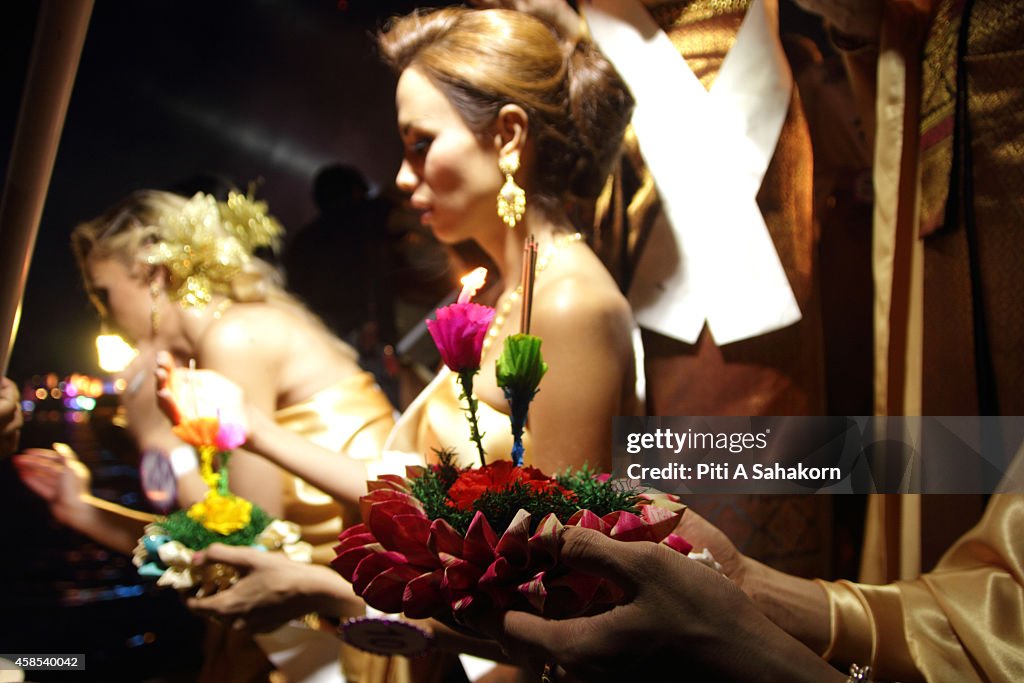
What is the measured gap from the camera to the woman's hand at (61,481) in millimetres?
1648

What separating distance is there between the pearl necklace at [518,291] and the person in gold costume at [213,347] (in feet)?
1.31

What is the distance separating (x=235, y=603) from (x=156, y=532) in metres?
0.20

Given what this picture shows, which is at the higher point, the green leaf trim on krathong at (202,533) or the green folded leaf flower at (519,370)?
the green folded leaf flower at (519,370)

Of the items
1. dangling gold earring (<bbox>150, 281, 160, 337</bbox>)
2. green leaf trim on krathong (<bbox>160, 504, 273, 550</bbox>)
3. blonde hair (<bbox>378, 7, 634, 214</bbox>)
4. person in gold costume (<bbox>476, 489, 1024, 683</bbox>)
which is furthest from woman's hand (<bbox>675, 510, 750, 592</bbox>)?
dangling gold earring (<bbox>150, 281, 160, 337</bbox>)

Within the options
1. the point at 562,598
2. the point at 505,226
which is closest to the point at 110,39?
the point at 505,226

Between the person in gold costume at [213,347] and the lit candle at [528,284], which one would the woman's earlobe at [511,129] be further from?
the person in gold costume at [213,347]

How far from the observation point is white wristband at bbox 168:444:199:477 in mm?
1654

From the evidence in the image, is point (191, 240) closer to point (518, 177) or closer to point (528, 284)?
point (518, 177)

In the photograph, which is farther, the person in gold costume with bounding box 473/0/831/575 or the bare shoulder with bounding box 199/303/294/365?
the bare shoulder with bounding box 199/303/294/365

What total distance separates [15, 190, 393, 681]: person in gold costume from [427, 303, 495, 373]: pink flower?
74 cm

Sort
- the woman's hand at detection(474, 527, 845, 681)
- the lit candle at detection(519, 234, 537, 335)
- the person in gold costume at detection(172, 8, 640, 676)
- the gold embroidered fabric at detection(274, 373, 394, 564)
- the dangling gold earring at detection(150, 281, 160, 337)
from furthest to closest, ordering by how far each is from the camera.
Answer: the dangling gold earring at detection(150, 281, 160, 337) < the gold embroidered fabric at detection(274, 373, 394, 564) < the person in gold costume at detection(172, 8, 640, 676) < the lit candle at detection(519, 234, 537, 335) < the woman's hand at detection(474, 527, 845, 681)

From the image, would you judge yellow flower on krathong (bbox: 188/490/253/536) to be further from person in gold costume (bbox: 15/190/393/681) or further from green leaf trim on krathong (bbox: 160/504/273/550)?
person in gold costume (bbox: 15/190/393/681)

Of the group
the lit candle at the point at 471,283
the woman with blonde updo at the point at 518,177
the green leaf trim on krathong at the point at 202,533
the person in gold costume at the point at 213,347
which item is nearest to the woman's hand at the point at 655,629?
the lit candle at the point at 471,283

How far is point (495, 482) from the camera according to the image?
0.87 meters
